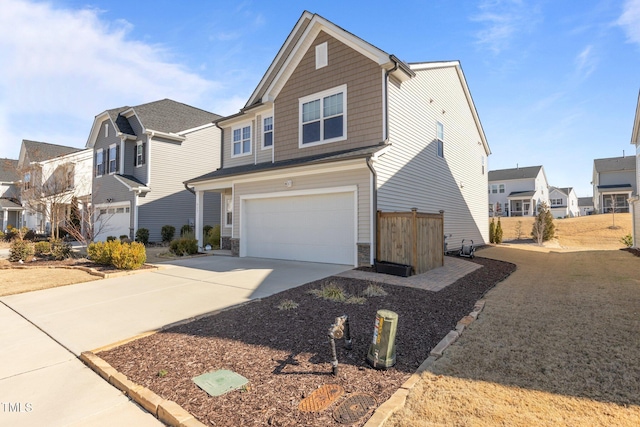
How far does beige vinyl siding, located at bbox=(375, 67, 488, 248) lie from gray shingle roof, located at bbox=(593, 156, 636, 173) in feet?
114

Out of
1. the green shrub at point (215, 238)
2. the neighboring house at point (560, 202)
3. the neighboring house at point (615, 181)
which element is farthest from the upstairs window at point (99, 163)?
the neighboring house at point (560, 202)

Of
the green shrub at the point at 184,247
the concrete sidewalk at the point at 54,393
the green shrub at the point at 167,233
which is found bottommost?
the concrete sidewalk at the point at 54,393

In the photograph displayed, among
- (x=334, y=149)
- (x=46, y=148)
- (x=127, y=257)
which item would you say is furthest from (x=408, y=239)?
(x=46, y=148)

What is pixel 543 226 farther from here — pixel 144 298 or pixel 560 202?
pixel 560 202

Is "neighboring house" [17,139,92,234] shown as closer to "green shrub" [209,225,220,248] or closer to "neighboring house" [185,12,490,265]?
"green shrub" [209,225,220,248]

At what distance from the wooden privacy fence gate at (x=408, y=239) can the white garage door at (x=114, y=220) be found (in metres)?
17.1

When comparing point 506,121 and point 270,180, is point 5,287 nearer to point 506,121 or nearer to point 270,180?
point 270,180

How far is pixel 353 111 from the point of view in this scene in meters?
11.1

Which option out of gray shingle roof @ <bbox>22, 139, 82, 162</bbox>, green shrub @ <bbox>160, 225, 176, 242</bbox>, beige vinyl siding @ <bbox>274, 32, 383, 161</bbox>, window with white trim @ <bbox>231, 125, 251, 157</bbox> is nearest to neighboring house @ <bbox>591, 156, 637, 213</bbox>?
beige vinyl siding @ <bbox>274, 32, 383, 161</bbox>

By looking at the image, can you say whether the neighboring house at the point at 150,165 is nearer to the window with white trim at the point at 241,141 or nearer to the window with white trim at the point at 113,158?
the window with white trim at the point at 113,158

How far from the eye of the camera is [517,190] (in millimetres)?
46781

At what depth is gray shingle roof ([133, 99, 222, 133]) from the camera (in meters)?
20.4

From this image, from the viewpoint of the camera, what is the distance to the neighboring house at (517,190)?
45.2 m

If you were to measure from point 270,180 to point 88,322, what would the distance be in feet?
25.7
